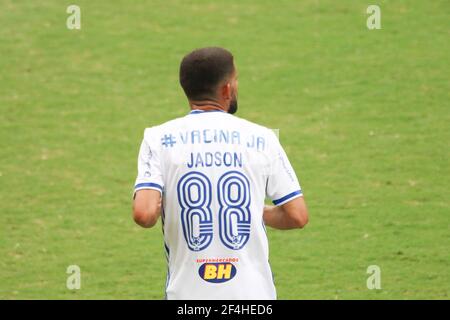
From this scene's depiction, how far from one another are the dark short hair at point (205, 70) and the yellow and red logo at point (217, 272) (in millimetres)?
862

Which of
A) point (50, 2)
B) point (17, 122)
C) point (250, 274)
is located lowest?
point (250, 274)

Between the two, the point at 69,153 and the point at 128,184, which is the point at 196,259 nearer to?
the point at 128,184

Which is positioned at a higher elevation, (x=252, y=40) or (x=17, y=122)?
(x=252, y=40)

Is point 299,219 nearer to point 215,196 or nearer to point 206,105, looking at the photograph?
point 215,196

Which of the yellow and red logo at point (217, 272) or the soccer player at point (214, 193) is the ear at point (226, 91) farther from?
the yellow and red logo at point (217, 272)

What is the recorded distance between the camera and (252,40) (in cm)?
1571

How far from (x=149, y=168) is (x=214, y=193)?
35cm

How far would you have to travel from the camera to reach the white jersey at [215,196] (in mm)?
4656

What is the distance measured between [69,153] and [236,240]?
8.56 meters

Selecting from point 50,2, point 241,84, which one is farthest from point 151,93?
point 50,2

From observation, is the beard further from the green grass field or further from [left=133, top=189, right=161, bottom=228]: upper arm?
the green grass field

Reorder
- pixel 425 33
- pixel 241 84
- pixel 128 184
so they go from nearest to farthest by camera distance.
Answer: pixel 128 184
pixel 241 84
pixel 425 33

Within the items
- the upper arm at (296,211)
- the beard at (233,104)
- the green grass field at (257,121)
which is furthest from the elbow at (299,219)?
the green grass field at (257,121)

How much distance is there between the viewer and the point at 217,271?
15.4 ft
